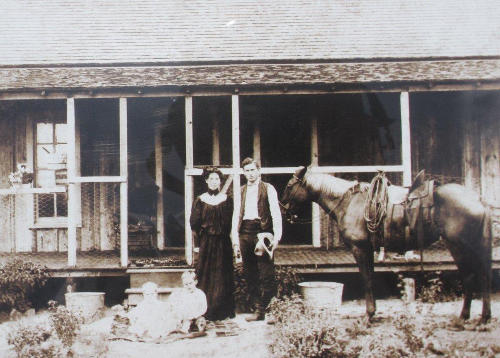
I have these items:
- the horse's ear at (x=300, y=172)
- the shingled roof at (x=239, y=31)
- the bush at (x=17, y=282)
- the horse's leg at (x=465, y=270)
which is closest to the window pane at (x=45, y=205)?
the bush at (x=17, y=282)

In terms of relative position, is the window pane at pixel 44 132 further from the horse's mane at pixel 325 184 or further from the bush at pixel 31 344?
the horse's mane at pixel 325 184

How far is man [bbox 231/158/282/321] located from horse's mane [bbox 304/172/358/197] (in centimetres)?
66

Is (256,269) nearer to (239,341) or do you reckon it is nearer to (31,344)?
(239,341)

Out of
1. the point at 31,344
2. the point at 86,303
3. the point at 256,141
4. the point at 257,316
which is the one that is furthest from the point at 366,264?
the point at 256,141

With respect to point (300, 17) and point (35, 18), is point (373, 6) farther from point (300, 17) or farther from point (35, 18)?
point (35, 18)

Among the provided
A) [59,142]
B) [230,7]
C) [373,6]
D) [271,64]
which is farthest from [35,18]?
[373,6]

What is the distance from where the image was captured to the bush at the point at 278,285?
8.11 meters

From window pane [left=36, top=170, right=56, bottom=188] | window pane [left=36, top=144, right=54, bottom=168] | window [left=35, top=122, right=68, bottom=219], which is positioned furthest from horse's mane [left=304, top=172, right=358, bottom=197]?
window pane [left=36, top=144, right=54, bottom=168]

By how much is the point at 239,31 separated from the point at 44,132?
455 cm

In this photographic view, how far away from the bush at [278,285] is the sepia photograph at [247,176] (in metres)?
0.03

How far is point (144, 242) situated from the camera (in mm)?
10336

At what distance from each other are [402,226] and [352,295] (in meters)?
2.75

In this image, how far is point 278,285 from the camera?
823 centimetres

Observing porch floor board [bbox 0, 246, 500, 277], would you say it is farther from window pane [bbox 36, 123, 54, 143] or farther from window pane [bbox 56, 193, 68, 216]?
window pane [bbox 36, 123, 54, 143]
